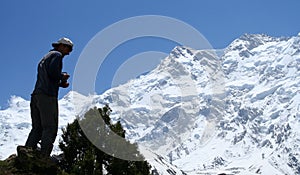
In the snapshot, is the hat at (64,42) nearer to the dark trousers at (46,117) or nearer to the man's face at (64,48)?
the man's face at (64,48)

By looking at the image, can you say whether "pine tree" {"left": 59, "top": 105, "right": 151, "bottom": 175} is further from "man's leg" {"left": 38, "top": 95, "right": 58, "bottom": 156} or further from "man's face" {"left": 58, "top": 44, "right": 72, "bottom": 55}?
"man's face" {"left": 58, "top": 44, "right": 72, "bottom": 55}

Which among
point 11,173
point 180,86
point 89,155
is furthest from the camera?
point 89,155

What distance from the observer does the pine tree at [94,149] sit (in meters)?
21.1

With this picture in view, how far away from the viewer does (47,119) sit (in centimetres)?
1341

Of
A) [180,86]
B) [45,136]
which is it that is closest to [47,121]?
[45,136]

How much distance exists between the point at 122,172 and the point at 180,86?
4765 millimetres

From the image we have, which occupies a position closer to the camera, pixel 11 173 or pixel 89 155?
pixel 11 173

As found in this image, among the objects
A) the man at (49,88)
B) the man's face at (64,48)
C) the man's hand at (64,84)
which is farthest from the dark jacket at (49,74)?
the man's face at (64,48)

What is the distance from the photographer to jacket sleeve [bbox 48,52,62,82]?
12984 millimetres

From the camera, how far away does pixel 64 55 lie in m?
13.6

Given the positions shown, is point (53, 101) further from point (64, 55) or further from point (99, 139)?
point (99, 139)

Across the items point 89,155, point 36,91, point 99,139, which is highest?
point 99,139

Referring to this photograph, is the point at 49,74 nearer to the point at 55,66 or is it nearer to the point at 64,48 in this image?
the point at 55,66

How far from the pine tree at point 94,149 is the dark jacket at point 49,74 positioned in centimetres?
783
